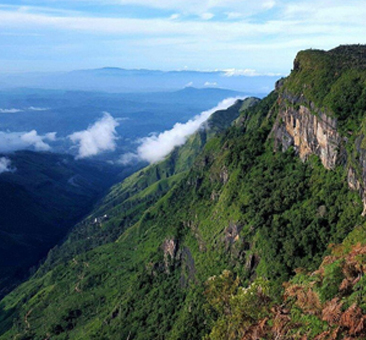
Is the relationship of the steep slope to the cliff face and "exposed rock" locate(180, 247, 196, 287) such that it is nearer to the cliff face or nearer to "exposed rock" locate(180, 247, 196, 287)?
the cliff face

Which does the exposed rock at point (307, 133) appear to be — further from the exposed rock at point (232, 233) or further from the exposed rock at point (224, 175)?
the exposed rock at point (232, 233)

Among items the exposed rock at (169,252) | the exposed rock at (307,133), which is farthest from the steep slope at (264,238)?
the exposed rock at (169,252)

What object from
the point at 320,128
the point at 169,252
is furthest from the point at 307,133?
the point at 169,252

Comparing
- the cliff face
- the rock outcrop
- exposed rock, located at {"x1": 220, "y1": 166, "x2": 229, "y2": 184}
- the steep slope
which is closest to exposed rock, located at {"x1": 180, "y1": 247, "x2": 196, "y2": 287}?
the steep slope

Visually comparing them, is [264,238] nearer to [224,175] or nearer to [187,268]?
[187,268]

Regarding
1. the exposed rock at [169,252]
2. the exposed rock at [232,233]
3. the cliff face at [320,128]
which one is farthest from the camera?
the exposed rock at [169,252]

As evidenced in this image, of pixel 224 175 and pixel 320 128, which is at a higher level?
pixel 320 128

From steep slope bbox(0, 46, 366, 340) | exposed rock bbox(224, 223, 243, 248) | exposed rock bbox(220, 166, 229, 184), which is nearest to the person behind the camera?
steep slope bbox(0, 46, 366, 340)

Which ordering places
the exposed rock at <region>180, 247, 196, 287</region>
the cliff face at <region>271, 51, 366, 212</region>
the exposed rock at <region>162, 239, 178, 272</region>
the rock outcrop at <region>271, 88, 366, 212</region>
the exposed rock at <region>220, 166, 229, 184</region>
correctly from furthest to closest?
the exposed rock at <region>220, 166, 229, 184</region> < the exposed rock at <region>162, 239, 178, 272</region> < the exposed rock at <region>180, 247, 196, 287</region> < the cliff face at <region>271, 51, 366, 212</region> < the rock outcrop at <region>271, 88, 366, 212</region>

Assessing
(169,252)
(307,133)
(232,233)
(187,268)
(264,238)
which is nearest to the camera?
(264,238)

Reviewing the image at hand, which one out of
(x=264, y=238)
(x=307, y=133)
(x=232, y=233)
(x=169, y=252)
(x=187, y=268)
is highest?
(x=307, y=133)
